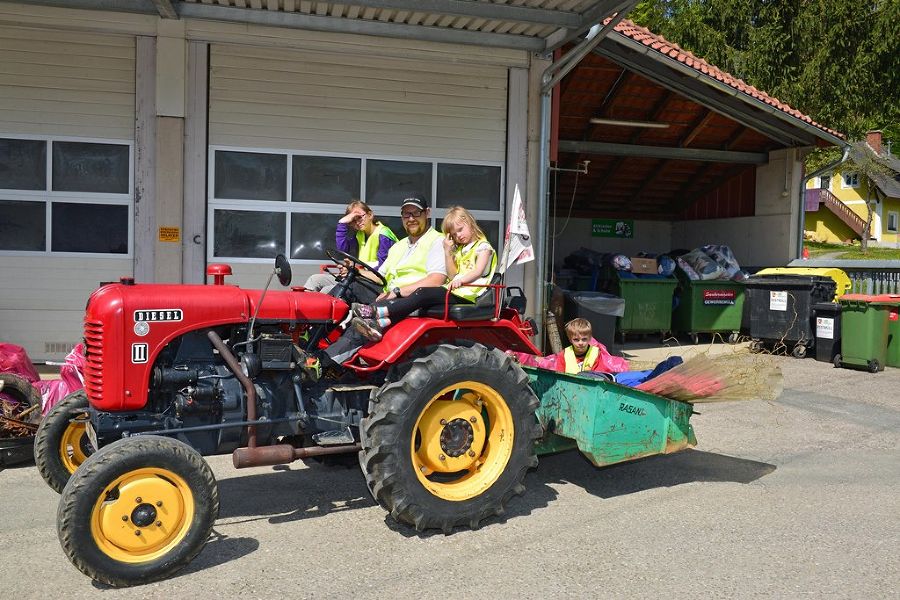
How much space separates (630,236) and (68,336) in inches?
458

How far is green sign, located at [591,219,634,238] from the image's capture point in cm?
1625

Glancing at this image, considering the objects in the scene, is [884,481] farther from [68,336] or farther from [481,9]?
[68,336]

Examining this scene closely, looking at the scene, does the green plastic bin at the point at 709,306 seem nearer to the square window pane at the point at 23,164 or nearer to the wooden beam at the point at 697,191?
the wooden beam at the point at 697,191

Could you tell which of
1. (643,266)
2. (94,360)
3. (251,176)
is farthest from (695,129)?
(94,360)

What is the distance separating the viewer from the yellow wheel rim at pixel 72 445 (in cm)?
441

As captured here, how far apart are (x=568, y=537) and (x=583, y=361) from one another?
181 cm

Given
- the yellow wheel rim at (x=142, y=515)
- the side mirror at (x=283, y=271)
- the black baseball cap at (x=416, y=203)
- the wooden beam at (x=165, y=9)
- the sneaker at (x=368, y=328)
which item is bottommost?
the yellow wheel rim at (x=142, y=515)

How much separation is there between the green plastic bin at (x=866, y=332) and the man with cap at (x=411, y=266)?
7008 millimetres

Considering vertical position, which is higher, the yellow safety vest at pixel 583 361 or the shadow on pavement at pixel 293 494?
the yellow safety vest at pixel 583 361

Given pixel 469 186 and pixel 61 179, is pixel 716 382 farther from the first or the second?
pixel 61 179

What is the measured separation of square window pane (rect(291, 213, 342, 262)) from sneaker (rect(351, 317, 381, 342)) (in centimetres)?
441

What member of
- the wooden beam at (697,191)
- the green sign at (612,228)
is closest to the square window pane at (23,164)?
the green sign at (612,228)

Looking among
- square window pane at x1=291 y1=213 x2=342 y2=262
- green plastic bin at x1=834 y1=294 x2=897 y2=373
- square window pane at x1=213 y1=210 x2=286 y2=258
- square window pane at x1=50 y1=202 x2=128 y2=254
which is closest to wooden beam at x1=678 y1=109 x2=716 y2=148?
green plastic bin at x1=834 y1=294 x2=897 y2=373

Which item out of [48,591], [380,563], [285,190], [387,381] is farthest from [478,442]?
[285,190]
